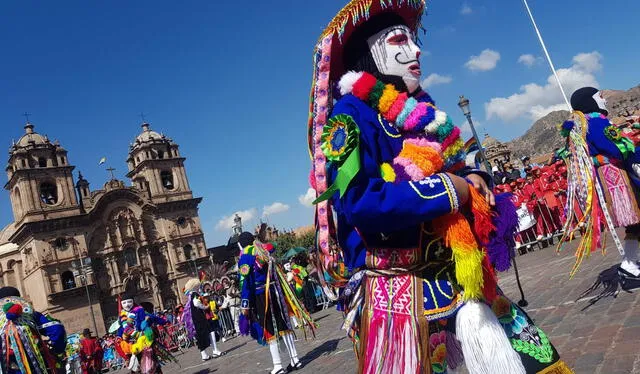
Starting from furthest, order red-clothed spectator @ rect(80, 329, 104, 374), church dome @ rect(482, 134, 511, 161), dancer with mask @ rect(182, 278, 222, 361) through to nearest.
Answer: church dome @ rect(482, 134, 511, 161)
red-clothed spectator @ rect(80, 329, 104, 374)
dancer with mask @ rect(182, 278, 222, 361)

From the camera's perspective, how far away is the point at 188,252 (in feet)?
167

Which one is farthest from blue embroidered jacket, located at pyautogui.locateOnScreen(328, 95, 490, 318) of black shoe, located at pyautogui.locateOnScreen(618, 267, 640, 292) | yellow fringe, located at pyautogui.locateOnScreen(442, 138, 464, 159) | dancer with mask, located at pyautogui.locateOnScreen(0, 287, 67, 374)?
dancer with mask, located at pyautogui.locateOnScreen(0, 287, 67, 374)

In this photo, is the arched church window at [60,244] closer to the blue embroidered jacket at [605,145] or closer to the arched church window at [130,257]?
the arched church window at [130,257]

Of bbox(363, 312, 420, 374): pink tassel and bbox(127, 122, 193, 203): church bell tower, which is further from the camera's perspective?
bbox(127, 122, 193, 203): church bell tower

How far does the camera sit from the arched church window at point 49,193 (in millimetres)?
45594

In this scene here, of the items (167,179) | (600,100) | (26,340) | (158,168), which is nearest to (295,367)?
(26,340)

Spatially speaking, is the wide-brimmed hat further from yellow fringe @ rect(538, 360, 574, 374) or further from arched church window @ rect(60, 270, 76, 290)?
arched church window @ rect(60, 270, 76, 290)

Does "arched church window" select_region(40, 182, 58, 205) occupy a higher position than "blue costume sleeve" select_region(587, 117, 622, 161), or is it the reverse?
"arched church window" select_region(40, 182, 58, 205)

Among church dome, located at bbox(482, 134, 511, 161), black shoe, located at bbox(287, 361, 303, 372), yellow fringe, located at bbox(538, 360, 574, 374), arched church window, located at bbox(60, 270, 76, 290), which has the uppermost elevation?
arched church window, located at bbox(60, 270, 76, 290)

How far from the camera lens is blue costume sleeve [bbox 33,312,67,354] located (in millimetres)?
5926

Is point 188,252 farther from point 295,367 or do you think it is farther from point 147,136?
point 295,367

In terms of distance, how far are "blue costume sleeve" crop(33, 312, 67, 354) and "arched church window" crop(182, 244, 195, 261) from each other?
46023 mm

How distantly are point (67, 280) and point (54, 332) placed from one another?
43.1 meters

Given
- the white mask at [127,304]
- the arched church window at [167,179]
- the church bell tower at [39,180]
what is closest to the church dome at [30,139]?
the church bell tower at [39,180]
